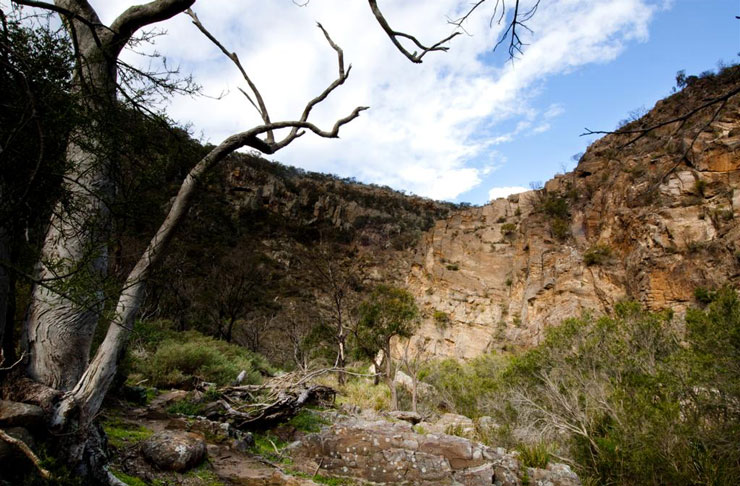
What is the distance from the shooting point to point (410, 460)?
600 cm

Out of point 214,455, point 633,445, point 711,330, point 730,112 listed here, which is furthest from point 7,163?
point 730,112

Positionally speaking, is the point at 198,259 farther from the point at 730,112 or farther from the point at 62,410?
the point at 730,112

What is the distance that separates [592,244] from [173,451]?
29.6 meters

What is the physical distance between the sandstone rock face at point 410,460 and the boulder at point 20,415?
3881 millimetres

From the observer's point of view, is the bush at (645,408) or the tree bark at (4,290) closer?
the tree bark at (4,290)

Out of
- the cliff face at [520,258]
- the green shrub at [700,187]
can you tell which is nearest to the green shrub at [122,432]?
the cliff face at [520,258]

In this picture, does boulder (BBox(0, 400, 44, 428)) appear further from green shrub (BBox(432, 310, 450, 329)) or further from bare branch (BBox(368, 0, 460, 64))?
green shrub (BBox(432, 310, 450, 329))

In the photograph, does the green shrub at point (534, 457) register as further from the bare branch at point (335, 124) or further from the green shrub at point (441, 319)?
the green shrub at point (441, 319)

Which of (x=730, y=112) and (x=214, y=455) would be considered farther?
(x=730, y=112)

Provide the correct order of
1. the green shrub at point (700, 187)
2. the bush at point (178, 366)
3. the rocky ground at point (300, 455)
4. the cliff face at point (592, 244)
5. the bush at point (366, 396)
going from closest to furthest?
the rocky ground at point (300, 455)
the bush at point (178, 366)
the bush at point (366, 396)
the cliff face at point (592, 244)
the green shrub at point (700, 187)

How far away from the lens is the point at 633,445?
6.32 m

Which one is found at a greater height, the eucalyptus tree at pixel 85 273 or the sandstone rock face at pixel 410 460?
the eucalyptus tree at pixel 85 273

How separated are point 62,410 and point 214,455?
3.04 meters

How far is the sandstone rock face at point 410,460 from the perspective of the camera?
5719mm
